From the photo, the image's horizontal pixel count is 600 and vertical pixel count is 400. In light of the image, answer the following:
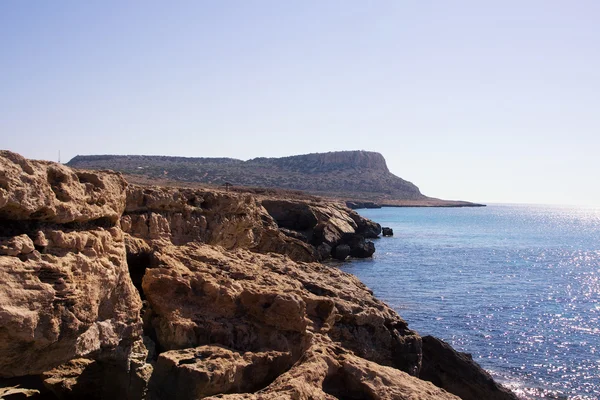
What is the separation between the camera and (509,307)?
96.4ft

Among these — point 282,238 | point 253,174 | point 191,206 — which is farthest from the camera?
point 253,174

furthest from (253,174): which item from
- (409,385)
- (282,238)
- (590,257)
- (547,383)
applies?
(409,385)

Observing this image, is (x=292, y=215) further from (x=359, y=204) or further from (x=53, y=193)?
(x=359, y=204)

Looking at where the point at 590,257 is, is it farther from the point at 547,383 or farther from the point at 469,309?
the point at 547,383

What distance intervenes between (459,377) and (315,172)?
152682mm

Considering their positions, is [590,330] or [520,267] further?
[520,267]

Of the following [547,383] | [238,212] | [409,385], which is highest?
[238,212]

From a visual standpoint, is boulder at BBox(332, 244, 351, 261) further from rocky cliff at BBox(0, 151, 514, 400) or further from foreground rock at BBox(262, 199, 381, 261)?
rocky cliff at BBox(0, 151, 514, 400)

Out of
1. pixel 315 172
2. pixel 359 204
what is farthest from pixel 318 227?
pixel 315 172

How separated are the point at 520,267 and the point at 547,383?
102 ft

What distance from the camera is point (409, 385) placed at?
27.7 ft

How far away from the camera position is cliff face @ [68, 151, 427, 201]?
130125 mm

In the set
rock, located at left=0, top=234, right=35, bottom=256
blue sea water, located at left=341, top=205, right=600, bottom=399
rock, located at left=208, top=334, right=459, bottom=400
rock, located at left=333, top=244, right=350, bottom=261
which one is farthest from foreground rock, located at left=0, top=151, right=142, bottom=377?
rock, located at left=333, top=244, right=350, bottom=261

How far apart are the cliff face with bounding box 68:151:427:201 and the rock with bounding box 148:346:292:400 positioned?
107284 mm
